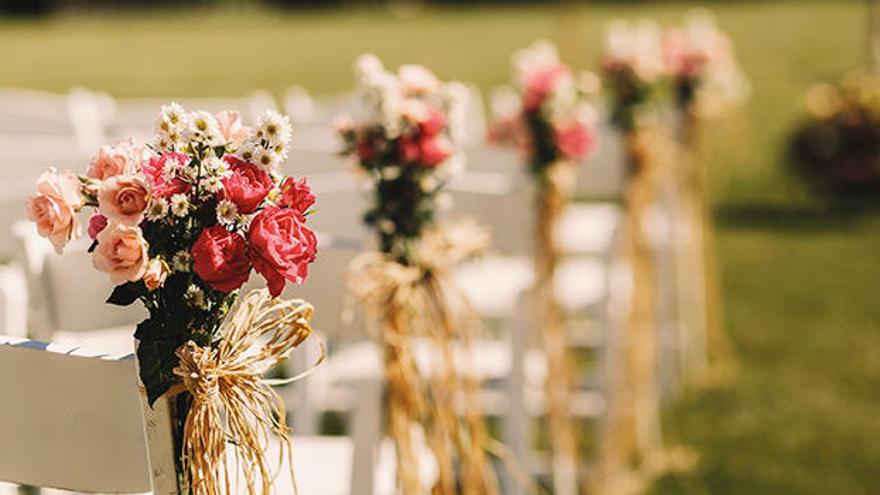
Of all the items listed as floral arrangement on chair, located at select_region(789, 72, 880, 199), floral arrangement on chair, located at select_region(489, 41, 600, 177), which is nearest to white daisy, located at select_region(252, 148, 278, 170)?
floral arrangement on chair, located at select_region(489, 41, 600, 177)

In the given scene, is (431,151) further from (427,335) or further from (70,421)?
(70,421)

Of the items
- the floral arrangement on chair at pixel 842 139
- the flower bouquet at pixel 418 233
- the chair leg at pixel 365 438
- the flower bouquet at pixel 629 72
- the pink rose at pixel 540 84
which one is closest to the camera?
the chair leg at pixel 365 438

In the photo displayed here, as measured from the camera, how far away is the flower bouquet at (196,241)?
2.05m

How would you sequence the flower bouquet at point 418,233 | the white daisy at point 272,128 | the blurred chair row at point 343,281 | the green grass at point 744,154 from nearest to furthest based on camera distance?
1. the white daisy at point 272,128
2. the blurred chair row at point 343,281
3. the flower bouquet at point 418,233
4. the green grass at point 744,154

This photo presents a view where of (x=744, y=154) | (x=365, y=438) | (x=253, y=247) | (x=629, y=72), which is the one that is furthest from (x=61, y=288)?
(x=744, y=154)

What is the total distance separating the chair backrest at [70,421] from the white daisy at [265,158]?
348 millimetres

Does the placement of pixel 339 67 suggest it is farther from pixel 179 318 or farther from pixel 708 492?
pixel 179 318

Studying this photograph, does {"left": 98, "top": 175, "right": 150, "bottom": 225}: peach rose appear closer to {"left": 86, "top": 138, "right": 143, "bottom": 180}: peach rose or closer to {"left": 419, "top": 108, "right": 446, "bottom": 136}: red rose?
{"left": 86, "top": 138, "right": 143, "bottom": 180}: peach rose

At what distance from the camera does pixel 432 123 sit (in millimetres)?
3258

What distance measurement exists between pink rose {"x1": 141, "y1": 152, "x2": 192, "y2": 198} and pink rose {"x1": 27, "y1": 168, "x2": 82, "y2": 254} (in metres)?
0.11

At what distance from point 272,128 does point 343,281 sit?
1.08 meters

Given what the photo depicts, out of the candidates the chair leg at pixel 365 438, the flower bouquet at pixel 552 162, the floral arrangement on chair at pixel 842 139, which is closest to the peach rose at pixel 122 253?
the chair leg at pixel 365 438

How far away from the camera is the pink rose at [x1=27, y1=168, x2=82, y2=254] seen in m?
2.04

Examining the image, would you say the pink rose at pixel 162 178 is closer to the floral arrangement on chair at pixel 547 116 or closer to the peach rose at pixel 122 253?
the peach rose at pixel 122 253
